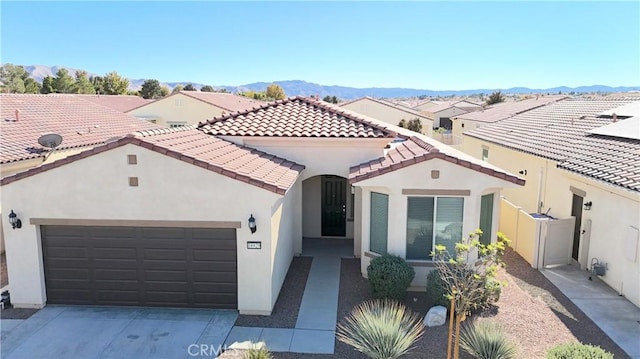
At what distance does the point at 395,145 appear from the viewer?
682 inches

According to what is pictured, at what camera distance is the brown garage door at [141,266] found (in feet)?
38.3

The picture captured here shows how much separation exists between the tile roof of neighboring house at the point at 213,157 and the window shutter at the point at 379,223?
8.75 feet

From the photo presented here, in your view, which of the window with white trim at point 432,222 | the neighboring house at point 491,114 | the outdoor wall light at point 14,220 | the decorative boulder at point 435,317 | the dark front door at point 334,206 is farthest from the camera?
the neighboring house at point 491,114

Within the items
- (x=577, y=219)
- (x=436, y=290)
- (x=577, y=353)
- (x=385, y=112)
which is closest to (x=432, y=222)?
(x=436, y=290)

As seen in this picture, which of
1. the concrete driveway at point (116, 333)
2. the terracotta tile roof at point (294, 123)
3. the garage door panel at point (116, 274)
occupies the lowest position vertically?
the concrete driveway at point (116, 333)

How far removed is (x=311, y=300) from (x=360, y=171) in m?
4.20

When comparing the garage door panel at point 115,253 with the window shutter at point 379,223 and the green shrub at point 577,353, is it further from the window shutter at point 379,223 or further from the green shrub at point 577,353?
the green shrub at point 577,353

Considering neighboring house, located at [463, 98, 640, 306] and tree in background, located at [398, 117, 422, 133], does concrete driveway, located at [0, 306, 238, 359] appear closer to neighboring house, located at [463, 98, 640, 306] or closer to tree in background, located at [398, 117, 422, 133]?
neighboring house, located at [463, 98, 640, 306]

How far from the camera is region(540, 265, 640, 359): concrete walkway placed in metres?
10.5

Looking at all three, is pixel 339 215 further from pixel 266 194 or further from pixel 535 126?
pixel 535 126

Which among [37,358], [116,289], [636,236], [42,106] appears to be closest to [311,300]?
[116,289]

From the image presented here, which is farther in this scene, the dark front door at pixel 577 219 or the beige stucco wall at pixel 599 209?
the dark front door at pixel 577 219

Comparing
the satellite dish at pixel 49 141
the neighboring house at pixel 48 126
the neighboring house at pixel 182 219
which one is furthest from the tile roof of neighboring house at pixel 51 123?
the neighboring house at pixel 182 219

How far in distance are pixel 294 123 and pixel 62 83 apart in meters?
61.4
